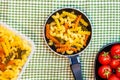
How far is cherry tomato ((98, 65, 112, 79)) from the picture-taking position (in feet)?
4.11

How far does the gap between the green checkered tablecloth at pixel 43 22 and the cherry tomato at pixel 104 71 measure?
53 millimetres

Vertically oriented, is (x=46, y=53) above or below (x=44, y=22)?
below

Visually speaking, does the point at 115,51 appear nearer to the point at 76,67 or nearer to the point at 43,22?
the point at 76,67

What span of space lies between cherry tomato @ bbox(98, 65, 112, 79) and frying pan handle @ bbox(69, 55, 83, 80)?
0.07 m

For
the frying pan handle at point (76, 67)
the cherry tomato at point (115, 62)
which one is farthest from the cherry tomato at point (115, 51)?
the frying pan handle at point (76, 67)

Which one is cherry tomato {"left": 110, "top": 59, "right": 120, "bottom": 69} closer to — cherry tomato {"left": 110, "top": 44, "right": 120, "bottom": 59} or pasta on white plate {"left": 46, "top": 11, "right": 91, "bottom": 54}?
cherry tomato {"left": 110, "top": 44, "right": 120, "bottom": 59}

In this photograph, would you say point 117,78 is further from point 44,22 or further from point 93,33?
point 44,22

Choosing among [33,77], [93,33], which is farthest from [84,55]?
[33,77]

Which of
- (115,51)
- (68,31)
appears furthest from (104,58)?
(68,31)

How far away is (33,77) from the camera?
51.4 inches

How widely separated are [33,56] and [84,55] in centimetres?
17

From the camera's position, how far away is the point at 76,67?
4.13 feet

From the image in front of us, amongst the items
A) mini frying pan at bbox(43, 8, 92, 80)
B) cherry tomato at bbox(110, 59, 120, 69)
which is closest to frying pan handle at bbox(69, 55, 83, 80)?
mini frying pan at bbox(43, 8, 92, 80)

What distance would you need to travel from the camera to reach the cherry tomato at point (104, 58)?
49.3 inches
